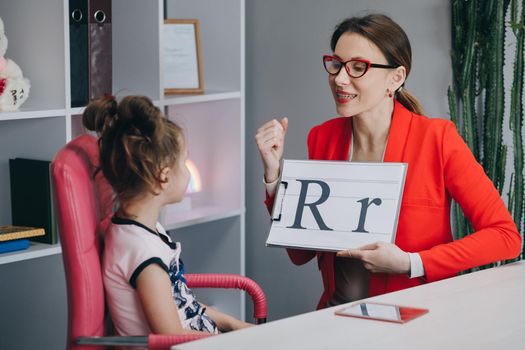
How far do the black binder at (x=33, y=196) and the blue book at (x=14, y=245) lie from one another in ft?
0.27

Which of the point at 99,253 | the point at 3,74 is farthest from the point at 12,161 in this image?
the point at 99,253

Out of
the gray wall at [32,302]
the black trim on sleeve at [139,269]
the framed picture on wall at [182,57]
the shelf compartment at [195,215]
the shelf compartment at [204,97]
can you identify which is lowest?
the gray wall at [32,302]

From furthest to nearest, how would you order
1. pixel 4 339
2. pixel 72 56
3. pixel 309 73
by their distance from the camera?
pixel 309 73
pixel 4 339
pixel 72 56

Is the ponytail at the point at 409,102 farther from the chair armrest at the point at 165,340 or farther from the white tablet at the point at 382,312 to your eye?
the chair armrest at the point at 165,340

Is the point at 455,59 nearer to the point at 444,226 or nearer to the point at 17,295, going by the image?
the point at 444,226

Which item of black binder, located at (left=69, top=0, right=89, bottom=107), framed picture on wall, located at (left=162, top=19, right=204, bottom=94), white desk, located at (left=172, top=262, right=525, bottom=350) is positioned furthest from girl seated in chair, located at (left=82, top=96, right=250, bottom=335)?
framed picture on wall, located at (left=162, top=19, right=204, bottom=94)

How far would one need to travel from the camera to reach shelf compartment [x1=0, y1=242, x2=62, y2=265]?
2.43m

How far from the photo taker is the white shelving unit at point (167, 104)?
2586mm

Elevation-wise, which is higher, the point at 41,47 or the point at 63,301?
the point at 41,47

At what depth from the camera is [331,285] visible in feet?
7.67

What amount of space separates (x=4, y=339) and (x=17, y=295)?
0.17m

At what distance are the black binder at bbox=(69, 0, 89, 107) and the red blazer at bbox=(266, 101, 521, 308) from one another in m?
0.96

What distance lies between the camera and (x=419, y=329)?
1.63 meters

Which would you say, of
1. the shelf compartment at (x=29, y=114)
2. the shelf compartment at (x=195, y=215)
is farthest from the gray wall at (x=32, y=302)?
the shelf compartment at (x=29, y=114)
